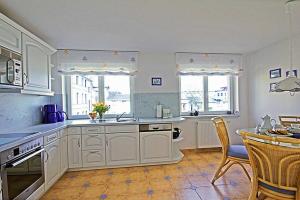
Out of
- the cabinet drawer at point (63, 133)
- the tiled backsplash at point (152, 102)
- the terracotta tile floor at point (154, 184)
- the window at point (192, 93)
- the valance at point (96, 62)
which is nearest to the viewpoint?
the terracotta tile floor at point (154, 184)

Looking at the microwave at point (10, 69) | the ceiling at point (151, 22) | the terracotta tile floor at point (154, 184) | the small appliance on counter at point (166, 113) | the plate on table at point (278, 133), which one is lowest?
the terracotta tile floor at point (154, 184)

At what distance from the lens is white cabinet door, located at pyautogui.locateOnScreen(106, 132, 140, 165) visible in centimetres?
339

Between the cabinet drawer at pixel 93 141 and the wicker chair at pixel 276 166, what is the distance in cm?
234

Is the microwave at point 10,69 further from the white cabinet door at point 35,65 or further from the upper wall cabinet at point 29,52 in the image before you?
the white cabinet door at point 35,65

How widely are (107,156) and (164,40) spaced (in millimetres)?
2190

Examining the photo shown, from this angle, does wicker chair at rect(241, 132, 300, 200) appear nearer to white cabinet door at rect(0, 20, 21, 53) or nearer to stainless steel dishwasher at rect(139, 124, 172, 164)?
stainless steel dishwasher at rect(139, 124, 172, 164)

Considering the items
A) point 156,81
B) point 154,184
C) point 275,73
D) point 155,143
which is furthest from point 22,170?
point 275,73

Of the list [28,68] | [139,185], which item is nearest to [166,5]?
[28,68]

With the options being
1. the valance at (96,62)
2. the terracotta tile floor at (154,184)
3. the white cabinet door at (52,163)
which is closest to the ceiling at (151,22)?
the valance at (96,62)

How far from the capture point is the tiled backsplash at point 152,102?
412 cm

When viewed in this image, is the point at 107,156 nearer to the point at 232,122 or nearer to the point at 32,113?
the point at 32,113

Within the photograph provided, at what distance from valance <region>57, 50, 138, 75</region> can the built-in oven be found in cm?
184

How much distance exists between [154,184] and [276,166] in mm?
1647

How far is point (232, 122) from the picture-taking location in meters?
4.46
